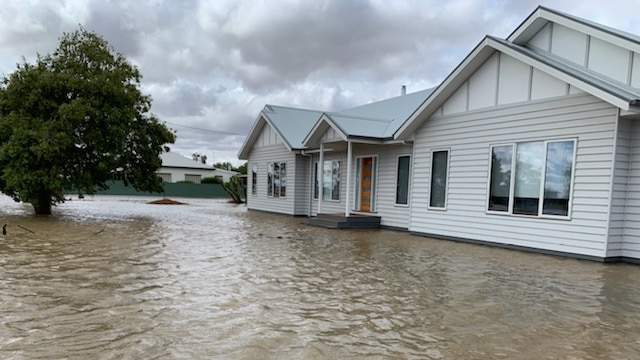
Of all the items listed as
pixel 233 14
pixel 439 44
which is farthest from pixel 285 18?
pixel 439 44

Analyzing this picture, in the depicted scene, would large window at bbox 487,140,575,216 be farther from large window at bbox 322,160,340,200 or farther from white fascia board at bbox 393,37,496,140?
large window at bbox 322,160,340,200

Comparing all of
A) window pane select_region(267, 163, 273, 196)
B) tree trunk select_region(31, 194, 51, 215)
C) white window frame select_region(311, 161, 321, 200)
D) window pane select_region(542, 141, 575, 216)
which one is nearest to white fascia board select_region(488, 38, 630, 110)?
window pane select_region(542, 141, 575, 216)

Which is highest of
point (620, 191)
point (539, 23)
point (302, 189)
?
point (539, 23)

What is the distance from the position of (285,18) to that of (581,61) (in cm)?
1017

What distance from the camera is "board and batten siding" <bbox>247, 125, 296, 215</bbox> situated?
18594 millimetres

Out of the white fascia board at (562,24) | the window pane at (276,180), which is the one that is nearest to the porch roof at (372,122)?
the white fascia board at (562,24)

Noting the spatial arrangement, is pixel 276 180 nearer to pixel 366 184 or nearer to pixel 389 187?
pixel 366 184

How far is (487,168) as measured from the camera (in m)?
10.2

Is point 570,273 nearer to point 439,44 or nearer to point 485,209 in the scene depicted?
point 485,209

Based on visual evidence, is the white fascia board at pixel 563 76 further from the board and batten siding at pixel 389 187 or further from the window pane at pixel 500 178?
the board and batten siding at pixel 389 187

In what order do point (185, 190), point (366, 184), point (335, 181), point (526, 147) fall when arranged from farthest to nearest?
point (185, 190) < point (335, 181) < point (366, 184) < point (526, 147)

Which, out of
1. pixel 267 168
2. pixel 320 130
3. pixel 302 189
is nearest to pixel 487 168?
pixel 320 130

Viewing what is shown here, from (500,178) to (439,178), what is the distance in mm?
1905

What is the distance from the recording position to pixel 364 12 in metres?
14.9
